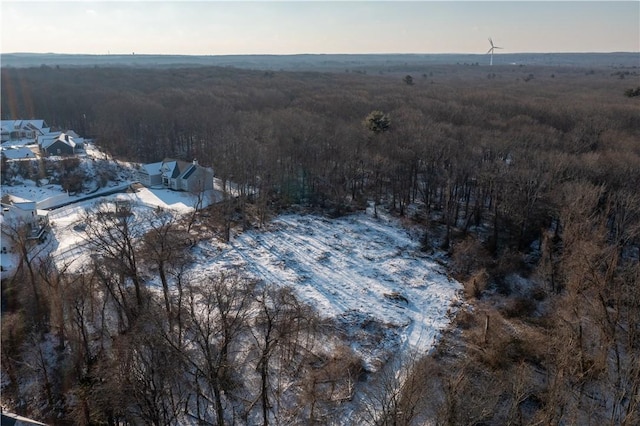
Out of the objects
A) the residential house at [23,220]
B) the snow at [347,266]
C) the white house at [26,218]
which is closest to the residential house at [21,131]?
the snow at [347,266]

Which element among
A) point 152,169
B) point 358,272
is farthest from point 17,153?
point 358,272

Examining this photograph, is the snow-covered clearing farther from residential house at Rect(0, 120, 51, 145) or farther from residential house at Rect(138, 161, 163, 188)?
residential house at Rect(0, 120, 51, 145)

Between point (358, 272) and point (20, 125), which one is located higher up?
point (20, 125)

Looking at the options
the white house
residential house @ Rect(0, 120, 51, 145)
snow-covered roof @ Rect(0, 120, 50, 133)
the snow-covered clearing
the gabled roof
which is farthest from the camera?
snow-covered roof @ Rect(0, 120, 50, 133)

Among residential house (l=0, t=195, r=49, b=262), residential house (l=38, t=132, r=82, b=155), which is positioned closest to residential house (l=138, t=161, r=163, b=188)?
residential house (l=0, t=195, r=49, b=262)

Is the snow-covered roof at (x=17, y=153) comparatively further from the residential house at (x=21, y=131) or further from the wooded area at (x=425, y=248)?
the residential house at (x=21, y=131)

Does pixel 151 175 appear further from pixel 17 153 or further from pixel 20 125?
pixel 20 125
